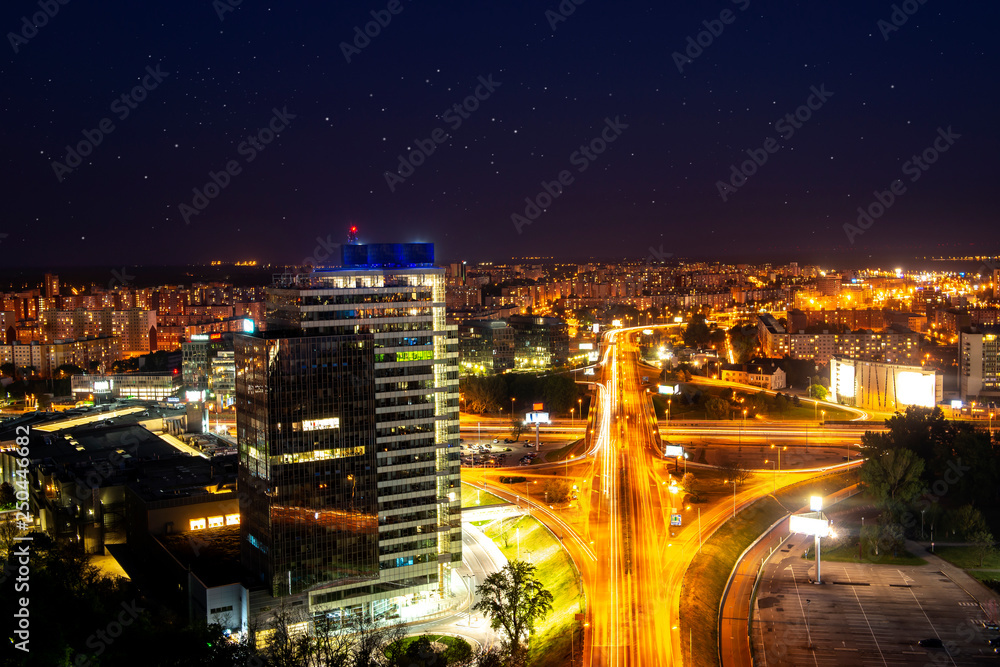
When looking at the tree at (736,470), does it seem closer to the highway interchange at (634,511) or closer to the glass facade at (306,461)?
the highway interchange at (634,511)

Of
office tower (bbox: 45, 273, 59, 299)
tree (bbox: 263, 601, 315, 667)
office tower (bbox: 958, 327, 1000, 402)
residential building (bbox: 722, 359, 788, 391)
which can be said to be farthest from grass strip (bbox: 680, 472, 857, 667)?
office tower (bbox: 45, 273, 59, 299)

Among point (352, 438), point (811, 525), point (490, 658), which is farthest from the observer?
point (811, 525)

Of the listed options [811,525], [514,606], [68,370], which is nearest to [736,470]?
[811,525]

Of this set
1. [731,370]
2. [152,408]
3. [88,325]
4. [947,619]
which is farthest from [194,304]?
[947,619]

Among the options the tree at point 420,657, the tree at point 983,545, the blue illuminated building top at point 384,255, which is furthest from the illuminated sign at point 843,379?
the tree at point 420,657

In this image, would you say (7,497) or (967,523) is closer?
(967,523)

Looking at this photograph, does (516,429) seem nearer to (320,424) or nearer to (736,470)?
(736,470)
